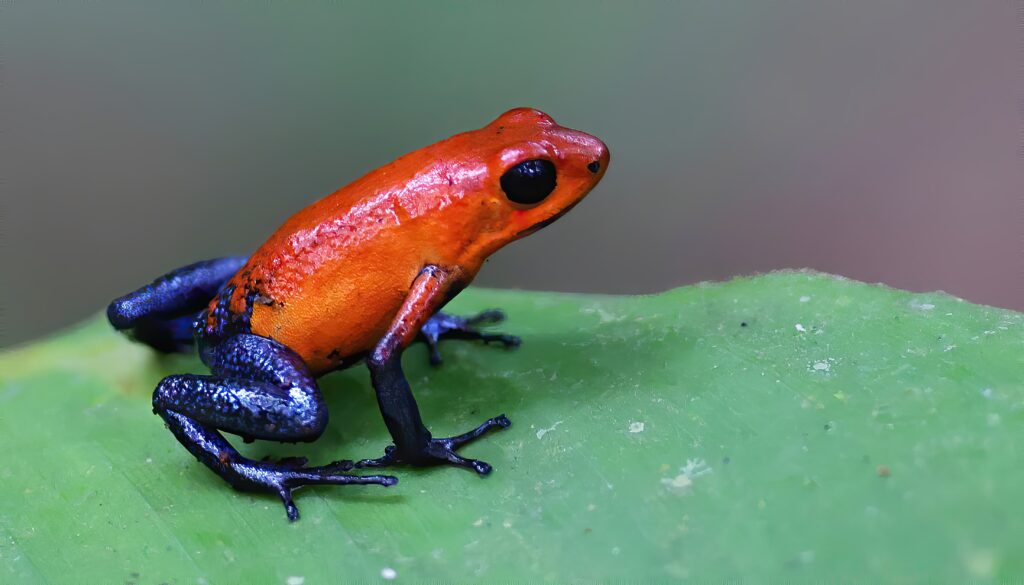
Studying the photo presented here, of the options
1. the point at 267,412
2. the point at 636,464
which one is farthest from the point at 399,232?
the point at 636,464

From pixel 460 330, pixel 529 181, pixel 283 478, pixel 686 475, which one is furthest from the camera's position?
pixel 460 330

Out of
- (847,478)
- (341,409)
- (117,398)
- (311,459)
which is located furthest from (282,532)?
(847,478)

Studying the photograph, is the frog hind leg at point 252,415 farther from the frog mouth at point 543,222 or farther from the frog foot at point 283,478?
the frog mouth at point 543,222

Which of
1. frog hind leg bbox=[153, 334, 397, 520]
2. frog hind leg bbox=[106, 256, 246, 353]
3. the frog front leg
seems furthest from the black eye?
frog hind leg bbox=[106, 256, 246, 353]

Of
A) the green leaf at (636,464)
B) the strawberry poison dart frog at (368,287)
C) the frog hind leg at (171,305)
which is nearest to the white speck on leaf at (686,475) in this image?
the green leaf at (636,464)

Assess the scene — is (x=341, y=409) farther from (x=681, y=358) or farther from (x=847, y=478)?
(x=847, y=478)

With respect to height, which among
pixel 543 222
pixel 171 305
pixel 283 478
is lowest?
pixel 283 478

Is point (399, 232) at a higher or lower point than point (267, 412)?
higher

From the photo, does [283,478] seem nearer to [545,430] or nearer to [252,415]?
[252,415]

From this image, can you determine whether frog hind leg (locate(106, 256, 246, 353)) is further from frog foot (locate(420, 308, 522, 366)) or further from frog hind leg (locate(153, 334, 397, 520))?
frog foot (locate(420, 308, 522, 366))
